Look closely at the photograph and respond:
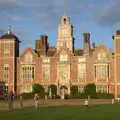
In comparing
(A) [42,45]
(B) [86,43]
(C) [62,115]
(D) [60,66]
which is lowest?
(C) [62,115]

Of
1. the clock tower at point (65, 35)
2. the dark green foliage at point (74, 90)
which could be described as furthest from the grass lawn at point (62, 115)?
the clock tower at point (65, 35)

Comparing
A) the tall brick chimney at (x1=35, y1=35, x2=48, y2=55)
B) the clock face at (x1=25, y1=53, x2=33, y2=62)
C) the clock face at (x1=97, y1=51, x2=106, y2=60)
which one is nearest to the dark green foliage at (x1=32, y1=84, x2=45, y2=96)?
the clock face at (x1=25, y1=53, x2=33, y2=62)

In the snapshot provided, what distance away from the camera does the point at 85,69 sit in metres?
74.6

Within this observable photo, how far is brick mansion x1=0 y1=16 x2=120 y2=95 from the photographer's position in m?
73.3

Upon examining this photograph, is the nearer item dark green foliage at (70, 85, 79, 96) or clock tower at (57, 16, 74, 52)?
dark green foliage at (70, 85, 79, 96)

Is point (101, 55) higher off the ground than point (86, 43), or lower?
lower

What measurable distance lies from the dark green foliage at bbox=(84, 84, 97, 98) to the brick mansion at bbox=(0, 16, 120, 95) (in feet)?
5.88

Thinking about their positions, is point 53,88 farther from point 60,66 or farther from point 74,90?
point 60,66

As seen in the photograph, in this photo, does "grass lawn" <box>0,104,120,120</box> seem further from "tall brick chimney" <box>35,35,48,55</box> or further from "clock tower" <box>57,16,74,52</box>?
"clock tower" <box>57,16,74,52</box>

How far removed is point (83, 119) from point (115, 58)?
155 ft

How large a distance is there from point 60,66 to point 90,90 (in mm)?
7964

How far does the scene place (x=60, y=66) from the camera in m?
75.9

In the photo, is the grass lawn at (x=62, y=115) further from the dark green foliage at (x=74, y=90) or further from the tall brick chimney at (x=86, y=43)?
the tall brick chimney at (x=86, y=43)

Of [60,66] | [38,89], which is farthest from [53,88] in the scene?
[60,66]
